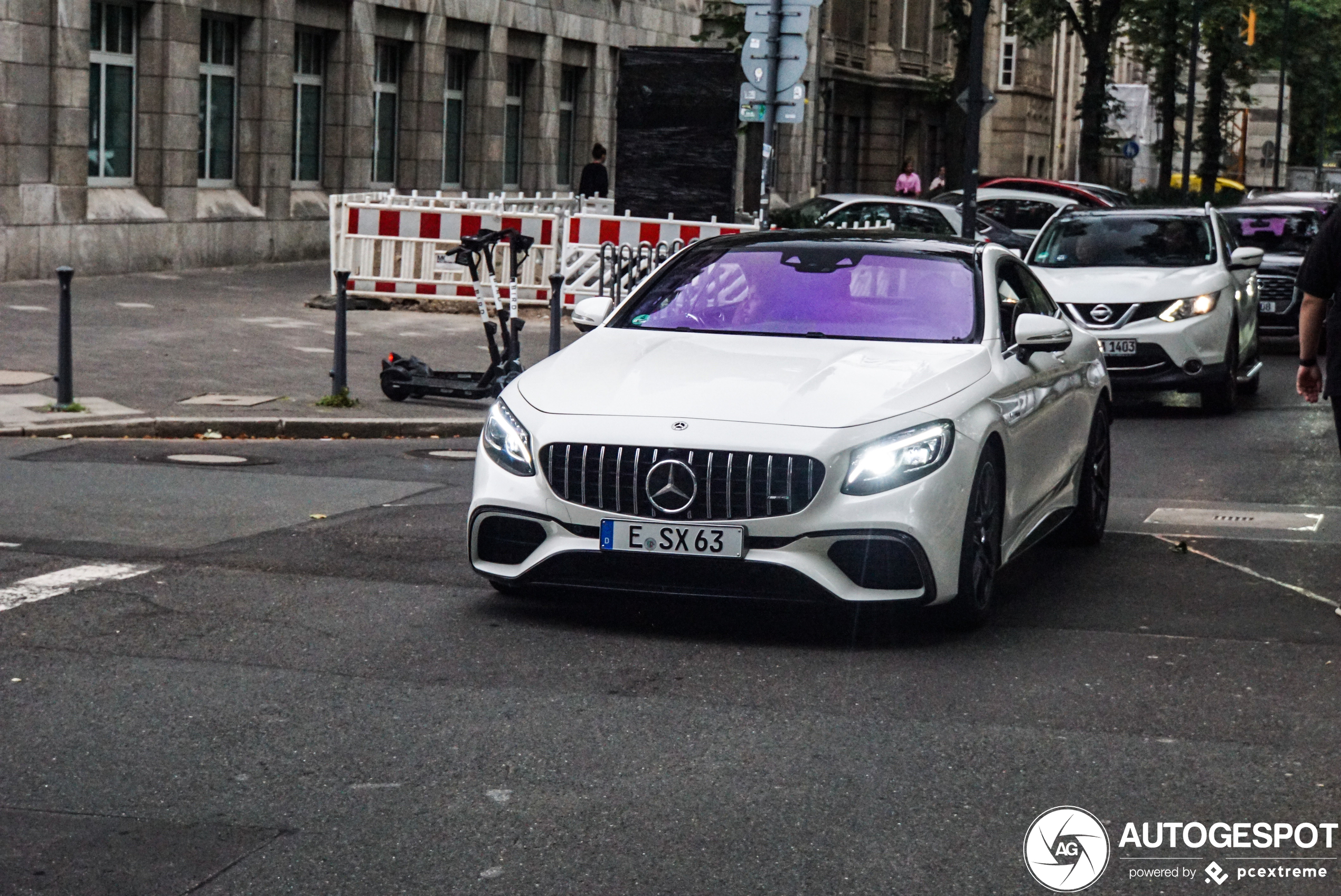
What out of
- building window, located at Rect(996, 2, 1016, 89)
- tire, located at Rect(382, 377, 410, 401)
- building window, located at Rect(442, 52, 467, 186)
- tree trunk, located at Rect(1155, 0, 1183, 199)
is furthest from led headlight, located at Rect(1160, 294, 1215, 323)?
building window, located at Rect(996, 2, 1016, 89)

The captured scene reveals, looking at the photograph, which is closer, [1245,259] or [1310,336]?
[1310,336]

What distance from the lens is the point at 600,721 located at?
19.9ft

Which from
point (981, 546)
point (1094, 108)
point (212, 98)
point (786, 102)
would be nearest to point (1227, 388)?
point (786, 102)

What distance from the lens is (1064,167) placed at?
286 feet

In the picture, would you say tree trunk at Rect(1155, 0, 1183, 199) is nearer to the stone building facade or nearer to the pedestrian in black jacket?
the stone building facade

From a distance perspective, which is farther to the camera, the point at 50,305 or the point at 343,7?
the point at 343,7

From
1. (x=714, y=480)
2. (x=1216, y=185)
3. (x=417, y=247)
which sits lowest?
(x=714, y=480)

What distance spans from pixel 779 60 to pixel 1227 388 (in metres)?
4.69

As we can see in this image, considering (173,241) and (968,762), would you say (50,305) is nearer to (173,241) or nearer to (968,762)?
(173,241)

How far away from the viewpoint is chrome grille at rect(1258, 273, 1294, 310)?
23.0m

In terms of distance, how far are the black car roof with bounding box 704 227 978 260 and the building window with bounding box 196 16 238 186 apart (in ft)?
63.3

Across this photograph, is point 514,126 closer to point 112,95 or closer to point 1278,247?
point 112,95

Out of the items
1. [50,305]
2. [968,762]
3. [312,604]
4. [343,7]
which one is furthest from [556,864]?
[343,7]

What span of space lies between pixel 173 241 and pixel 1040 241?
40.8 ft
